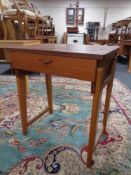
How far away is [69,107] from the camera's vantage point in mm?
1466

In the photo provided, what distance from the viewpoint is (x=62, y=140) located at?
102cm

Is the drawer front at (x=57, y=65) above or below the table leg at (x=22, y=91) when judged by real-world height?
above

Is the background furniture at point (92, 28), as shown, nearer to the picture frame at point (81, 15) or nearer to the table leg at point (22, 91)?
the picture frame at point (81, 15)

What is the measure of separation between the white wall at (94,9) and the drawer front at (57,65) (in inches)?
269

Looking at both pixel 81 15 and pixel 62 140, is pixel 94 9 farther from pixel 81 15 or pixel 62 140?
pixel 62 140

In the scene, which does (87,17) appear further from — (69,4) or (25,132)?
(25,132)

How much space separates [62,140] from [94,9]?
702cm

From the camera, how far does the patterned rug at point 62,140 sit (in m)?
0.81

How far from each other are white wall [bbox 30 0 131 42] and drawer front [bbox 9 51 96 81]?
684 cm

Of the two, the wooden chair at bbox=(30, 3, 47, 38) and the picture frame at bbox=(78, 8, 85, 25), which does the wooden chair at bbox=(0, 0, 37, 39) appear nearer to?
the wooden chair at bbox=(30, 3, 47, 38)

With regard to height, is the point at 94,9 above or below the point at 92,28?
above

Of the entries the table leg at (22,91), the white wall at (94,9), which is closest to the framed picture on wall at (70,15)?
the white wall at (94,9)

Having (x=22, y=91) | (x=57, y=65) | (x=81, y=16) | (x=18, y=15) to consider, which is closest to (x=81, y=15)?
(x=81, y=16)

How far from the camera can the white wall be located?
21.5ft
